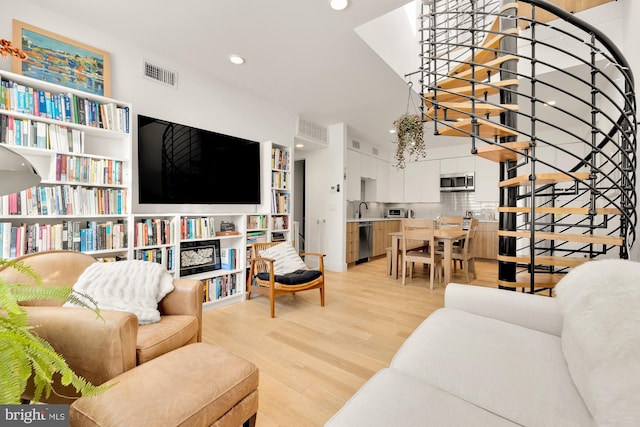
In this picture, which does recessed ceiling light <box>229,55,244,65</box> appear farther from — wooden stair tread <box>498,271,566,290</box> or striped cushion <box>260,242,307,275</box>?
wooden stair tread <box>498,271,566,290</box>

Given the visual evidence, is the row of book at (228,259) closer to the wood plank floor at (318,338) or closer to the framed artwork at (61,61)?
the wood plank floor at (318,338)

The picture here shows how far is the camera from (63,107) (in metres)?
2.11

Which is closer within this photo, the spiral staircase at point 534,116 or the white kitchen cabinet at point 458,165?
the spiral staircase at point 534,116

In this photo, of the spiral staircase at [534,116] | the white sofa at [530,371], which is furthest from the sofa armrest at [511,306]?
the spiral staircase at [534,116]

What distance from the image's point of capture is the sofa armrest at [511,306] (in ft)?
4.53

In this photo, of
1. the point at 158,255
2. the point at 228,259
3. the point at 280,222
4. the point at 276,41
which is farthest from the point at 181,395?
the point at 280,222

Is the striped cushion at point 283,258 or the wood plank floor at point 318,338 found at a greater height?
the striped cushion at point 283,258

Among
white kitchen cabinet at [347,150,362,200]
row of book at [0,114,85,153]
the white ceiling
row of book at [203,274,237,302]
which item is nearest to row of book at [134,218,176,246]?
row of book at [203,274,237,302]

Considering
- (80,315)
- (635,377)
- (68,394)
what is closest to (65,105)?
(80,315)

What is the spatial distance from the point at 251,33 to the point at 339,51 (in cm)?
87

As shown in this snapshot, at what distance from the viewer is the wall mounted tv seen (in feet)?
8.88

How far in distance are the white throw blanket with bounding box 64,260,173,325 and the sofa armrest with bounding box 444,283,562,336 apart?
1.81 m

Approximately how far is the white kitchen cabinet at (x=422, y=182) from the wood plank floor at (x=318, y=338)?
3053mm

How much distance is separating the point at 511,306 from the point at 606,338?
0.70 m
